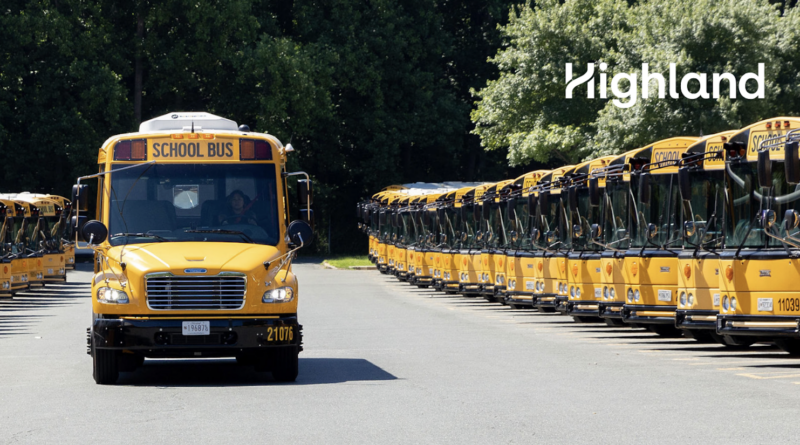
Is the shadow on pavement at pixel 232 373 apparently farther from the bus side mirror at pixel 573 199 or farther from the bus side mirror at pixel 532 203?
the bus side mirror at pixel 532 203

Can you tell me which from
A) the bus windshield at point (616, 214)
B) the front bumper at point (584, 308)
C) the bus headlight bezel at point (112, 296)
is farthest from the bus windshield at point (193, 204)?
the front bumper at point (584, 308)

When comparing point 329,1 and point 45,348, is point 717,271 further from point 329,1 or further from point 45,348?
point 329,1

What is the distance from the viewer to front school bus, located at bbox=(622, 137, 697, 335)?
1959 centimetres

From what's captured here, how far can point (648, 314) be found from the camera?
20.0 m

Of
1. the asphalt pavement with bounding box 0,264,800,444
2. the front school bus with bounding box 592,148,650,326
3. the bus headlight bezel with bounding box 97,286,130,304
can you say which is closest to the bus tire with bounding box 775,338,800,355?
the asphalt pavement with bounding box 0,264,800,444

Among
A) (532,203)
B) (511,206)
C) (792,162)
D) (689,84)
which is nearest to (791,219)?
(792,162)

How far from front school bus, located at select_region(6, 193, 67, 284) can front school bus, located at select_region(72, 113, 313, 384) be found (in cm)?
2497

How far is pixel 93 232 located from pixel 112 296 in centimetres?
90

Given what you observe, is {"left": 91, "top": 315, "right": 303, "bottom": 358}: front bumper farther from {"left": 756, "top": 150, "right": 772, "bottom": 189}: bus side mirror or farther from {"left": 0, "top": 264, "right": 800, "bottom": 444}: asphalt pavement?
{"left": 756, "top": 150, "right": 772, "bottom": 189}: bus side mirror

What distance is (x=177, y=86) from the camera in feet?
202

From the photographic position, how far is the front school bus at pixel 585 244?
22.1 m

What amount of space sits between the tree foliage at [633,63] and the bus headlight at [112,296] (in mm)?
30132

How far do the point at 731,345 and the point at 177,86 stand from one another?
1797 inches

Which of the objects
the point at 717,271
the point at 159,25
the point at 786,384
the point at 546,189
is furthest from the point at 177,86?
the point at 786,384
